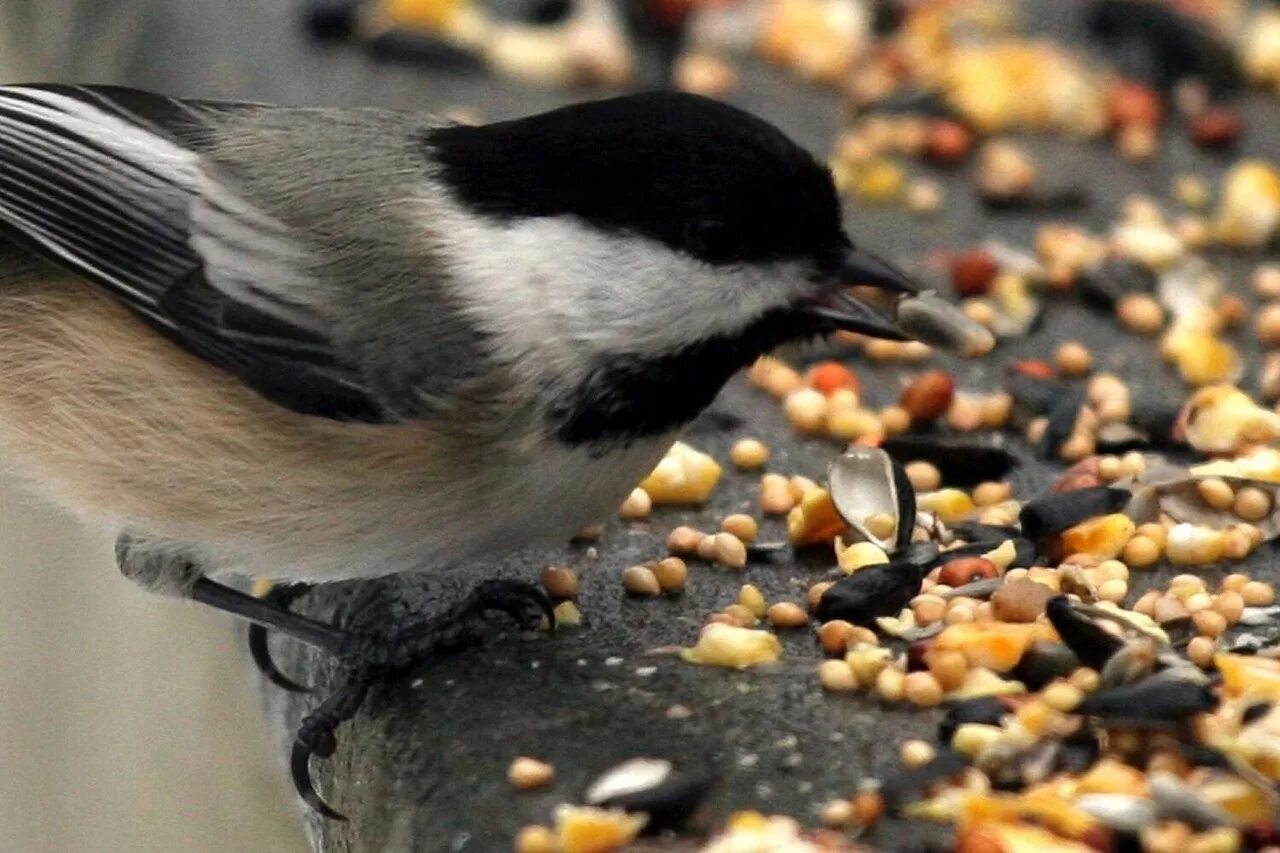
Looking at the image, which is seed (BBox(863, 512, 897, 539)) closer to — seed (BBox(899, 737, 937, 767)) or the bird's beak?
the bird's beak

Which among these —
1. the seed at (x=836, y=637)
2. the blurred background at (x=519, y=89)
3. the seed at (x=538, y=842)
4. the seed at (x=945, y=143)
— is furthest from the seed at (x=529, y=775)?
the seed at (x=945, y=143)

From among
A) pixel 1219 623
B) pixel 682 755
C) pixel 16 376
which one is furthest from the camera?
pixel 16 376

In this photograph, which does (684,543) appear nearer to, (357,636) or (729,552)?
(729,552)

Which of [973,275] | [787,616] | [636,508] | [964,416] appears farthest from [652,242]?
[973,275]

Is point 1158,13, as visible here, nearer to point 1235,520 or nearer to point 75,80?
point 1235,520

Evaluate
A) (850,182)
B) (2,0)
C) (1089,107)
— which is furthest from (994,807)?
(2,0)

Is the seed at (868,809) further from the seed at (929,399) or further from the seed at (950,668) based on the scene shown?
the seed at (929,399)
